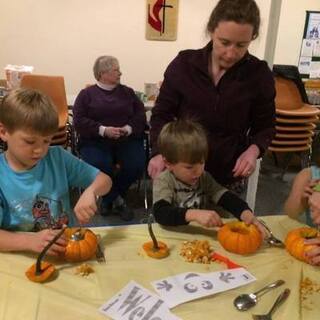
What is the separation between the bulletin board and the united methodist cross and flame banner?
6.02 ft

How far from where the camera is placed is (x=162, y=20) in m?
4.91

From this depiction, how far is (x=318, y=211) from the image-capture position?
1.44m

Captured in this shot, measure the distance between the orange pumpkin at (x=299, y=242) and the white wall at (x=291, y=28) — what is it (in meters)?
4.43

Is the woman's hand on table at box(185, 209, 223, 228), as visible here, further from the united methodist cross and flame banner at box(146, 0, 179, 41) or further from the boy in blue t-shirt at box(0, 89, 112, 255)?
the united methodist cross and flame banner at box(146, 0, 179, 41)

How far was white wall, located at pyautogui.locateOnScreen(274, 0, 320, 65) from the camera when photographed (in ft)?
17.4

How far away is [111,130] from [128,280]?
237cm

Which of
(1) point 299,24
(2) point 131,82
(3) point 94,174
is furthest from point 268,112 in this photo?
(1) point 299,24

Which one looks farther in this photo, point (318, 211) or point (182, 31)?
point (182, 31)

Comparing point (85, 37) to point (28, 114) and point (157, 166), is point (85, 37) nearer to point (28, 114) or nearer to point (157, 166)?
point (157, 166)

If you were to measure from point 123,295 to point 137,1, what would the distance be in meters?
4.38

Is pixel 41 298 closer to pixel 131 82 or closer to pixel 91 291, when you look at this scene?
pixel 91 291

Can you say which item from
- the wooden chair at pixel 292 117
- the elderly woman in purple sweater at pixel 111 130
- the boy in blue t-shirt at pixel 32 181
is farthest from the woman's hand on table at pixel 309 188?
the wooden chair at pixel 292 117

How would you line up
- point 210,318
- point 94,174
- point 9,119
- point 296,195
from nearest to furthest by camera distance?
point 210,318 < point 9,119 < point 94,174 < point 296,195

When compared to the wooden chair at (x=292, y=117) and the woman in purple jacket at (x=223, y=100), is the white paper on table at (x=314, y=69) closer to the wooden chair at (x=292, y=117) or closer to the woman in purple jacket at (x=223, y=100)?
the wooden chair at (x=292, y=117)
